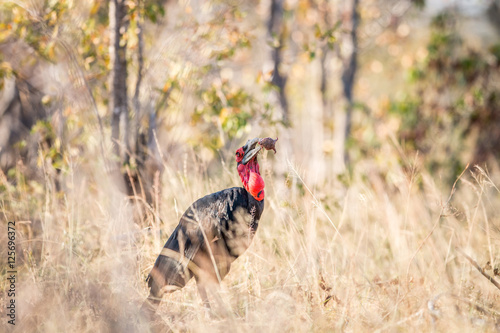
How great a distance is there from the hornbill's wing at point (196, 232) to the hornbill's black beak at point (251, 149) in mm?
245

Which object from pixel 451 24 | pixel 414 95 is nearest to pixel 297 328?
pixel 414 95

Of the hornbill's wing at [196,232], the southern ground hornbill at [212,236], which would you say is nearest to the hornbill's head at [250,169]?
the southern ground hornbill at [212,236]

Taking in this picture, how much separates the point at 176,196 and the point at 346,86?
16.9 feet

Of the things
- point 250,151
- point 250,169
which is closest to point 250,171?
point 250,169

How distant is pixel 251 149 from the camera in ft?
7.41

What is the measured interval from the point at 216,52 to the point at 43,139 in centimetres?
183

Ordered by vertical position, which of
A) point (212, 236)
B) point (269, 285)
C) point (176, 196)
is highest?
point (212, 236)

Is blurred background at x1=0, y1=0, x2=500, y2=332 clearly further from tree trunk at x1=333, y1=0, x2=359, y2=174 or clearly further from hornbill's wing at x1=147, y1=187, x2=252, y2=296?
tree trunk at x1=333, y1=0, x2=359, y2=174

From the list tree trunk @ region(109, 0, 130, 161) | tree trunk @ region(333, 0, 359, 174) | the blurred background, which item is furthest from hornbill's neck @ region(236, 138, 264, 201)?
tree trunk @ region(333, 0, 359, 174)

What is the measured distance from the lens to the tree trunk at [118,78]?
354cm

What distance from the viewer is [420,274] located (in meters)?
3.05

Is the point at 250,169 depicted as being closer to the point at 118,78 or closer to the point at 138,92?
the point at 138,92

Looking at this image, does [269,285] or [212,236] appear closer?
[212,236]

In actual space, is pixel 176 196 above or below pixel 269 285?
above
